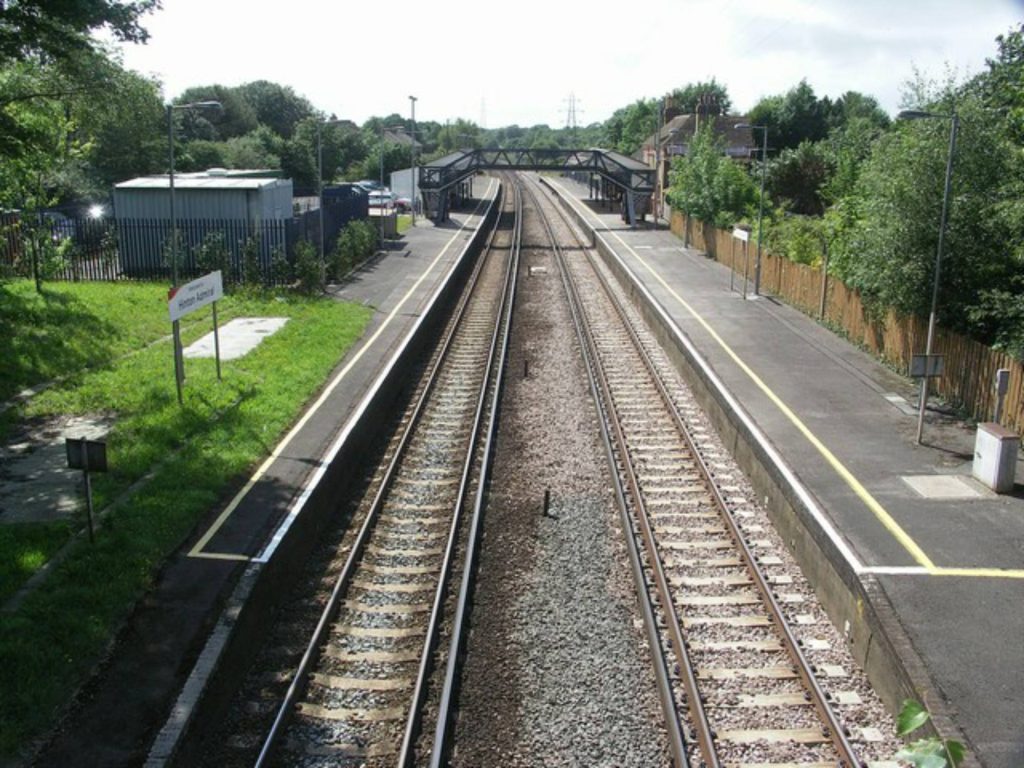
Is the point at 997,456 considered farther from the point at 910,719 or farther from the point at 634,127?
the point at 634,127

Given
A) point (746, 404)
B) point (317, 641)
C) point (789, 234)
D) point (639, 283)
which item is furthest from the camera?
point (789, 234)

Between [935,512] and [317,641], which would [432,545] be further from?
[935,512]

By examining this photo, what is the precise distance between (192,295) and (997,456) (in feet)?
44.5

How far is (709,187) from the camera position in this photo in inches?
1610

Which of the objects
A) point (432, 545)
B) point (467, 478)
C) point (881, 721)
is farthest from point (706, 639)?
point (467, 478)

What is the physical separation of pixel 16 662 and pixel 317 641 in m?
2.84

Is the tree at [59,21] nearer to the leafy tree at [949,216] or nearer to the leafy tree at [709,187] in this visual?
the leafy tree at [949,216]

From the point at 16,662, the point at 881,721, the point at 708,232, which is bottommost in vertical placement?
the point at 881,721

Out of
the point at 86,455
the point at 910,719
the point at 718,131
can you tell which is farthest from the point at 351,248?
the point at 718,131

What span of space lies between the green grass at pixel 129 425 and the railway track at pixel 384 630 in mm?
1708

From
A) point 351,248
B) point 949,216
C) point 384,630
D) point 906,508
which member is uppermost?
point 949,216

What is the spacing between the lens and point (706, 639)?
33.9 feet

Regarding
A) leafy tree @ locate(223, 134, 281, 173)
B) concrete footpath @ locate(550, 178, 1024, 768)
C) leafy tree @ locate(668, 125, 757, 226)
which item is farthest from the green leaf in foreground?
leafy tree @ locate(223, 134, 281, 173)

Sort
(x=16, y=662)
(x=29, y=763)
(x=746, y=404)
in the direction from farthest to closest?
(x=746, y=404), (x=16, y=662), (x=29, y=763)
